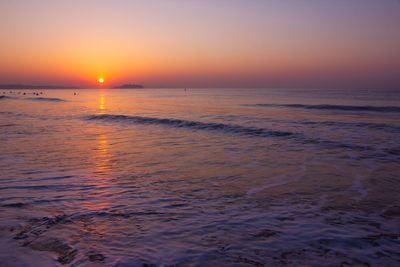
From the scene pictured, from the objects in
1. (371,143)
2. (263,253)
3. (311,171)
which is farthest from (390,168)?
(263,253)

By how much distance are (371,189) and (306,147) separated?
19.3 ft

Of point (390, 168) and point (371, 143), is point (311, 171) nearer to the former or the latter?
point (390, 168)

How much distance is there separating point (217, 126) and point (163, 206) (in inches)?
589

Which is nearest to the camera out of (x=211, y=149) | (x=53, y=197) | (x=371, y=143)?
(x=53, y=197)

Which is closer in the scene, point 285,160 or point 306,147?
point 285,160

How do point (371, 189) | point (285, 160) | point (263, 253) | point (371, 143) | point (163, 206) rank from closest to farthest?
1. point (263, 253)
2. point (163, 206)
3. point (371, 189)
4. point (285, 160)
5. point (371, 143)

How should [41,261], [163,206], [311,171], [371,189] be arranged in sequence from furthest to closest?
[311,171] < [371,189] < [163,206] < [41,261]

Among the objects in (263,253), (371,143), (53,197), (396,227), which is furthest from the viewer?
(371,143)

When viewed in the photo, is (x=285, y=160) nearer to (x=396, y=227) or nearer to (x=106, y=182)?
(x=396, y=227)

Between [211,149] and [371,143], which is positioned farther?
[371,143]

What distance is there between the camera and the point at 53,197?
19.7 feet

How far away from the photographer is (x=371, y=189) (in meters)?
6.93

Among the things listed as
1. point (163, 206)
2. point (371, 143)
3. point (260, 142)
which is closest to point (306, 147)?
point (260, 142)

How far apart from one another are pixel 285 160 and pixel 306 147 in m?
3.11
